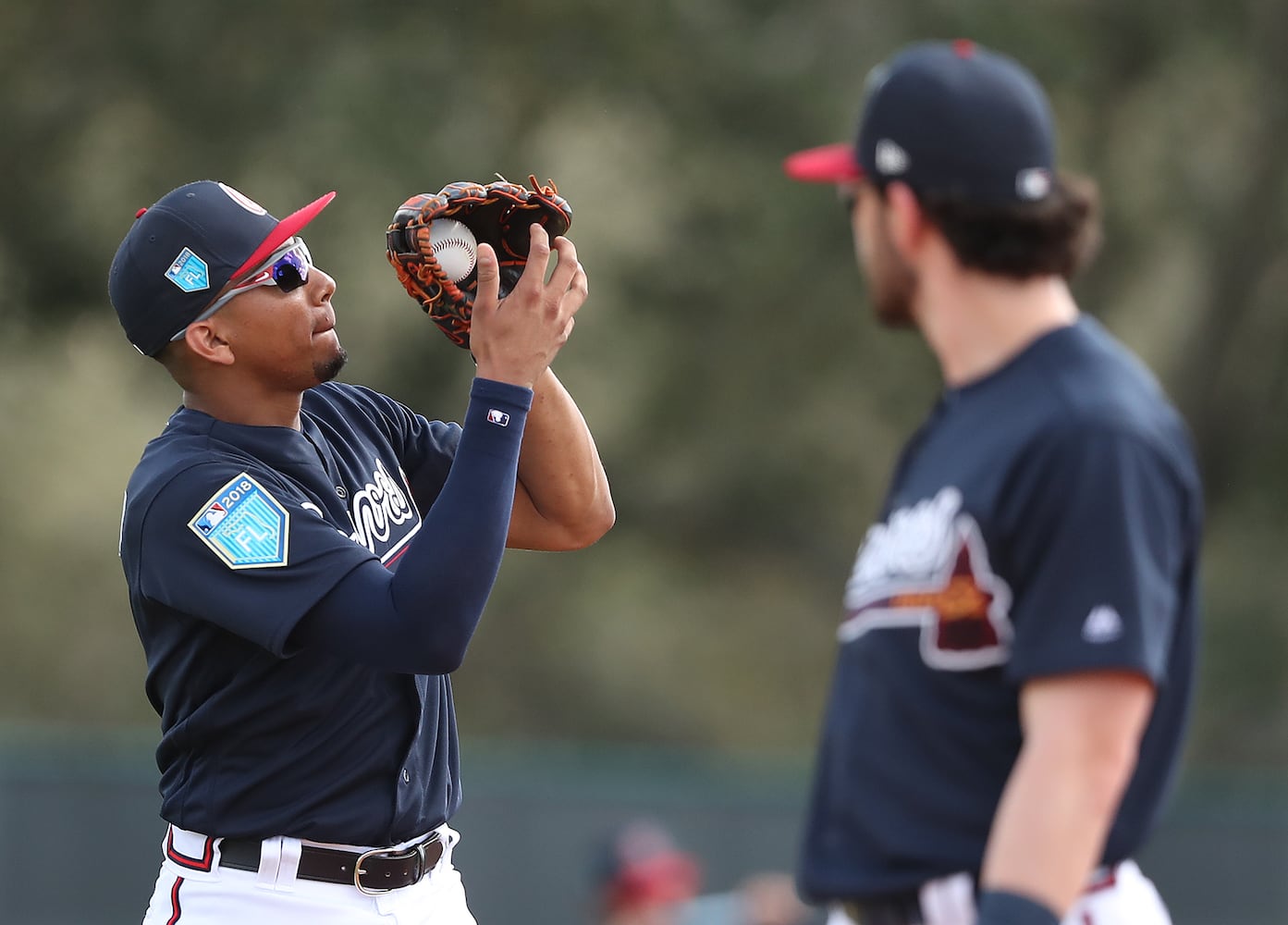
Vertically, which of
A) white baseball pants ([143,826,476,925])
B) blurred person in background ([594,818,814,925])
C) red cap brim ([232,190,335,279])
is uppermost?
red cap brim ([232,190,335,279])

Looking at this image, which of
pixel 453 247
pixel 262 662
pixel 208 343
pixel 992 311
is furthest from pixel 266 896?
pixel 992 311

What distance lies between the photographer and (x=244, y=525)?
3.29 m

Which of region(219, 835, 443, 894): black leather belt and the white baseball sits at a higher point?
the white baseball

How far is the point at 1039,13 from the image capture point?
11.8 meters

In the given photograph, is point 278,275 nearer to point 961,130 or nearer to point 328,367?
point 328,367

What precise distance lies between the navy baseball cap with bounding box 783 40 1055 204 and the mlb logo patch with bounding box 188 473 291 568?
4.44 ft

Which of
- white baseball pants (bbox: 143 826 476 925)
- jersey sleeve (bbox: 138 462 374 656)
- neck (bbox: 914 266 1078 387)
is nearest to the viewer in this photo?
neck (bbox: 914 266 1078 387)

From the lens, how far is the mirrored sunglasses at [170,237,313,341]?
142 inches

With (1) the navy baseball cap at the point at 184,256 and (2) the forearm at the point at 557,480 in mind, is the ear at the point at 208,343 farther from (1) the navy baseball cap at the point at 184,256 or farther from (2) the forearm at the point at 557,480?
(2) the forearm at the point at 557,480

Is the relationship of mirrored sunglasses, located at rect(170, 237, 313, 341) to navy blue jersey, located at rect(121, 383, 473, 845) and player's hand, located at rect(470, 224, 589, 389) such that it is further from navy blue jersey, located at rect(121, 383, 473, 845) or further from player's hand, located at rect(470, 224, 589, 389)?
player's hand, located at rect(470, 224, 589, 389)

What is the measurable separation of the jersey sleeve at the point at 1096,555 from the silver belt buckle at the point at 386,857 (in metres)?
1.62

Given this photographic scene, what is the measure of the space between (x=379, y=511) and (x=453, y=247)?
1.88ft

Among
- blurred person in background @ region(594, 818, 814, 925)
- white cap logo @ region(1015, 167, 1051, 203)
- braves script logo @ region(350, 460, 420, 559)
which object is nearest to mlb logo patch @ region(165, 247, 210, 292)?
braves script logo @ region(350, 460, 420, 559)

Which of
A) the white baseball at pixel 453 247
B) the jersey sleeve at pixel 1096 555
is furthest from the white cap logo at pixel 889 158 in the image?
the white baseball at pixel 453 247
